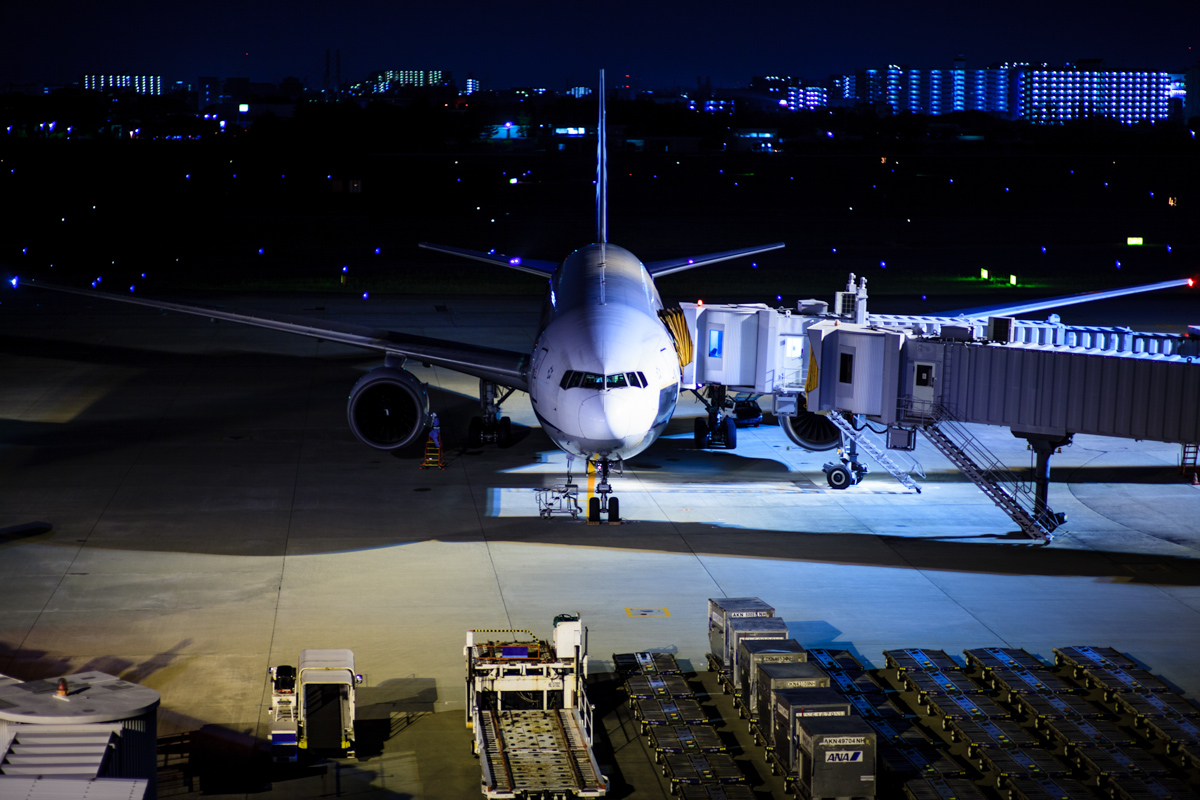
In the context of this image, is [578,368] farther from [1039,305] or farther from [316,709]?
[1039,305]

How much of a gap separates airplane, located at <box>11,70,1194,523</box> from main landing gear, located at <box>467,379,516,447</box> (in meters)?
0.03

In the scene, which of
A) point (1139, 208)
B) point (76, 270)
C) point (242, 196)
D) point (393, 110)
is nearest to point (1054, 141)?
point (1139, 208)

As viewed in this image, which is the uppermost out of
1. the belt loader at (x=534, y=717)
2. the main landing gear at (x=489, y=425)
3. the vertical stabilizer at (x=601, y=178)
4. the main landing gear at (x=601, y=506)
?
the vertical stabilizer at (x=601, y=178)

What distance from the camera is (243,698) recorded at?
54.4 ft

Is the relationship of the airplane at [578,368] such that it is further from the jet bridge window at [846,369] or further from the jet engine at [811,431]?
the jet bridge window at [846,369]

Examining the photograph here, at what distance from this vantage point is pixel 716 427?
3173 cm

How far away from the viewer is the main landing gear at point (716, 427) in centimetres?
3164

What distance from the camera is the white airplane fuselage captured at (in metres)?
22.9

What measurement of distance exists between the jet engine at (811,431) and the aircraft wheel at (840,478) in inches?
79.3

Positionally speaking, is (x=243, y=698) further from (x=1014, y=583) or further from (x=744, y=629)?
(x=1014, y=583)

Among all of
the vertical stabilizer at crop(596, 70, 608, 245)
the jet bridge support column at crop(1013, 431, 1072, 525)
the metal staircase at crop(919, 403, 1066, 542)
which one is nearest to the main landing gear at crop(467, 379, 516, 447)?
the vertical stabilizer at crop(596, 70, 608, 245)

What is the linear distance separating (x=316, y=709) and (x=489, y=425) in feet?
55.0

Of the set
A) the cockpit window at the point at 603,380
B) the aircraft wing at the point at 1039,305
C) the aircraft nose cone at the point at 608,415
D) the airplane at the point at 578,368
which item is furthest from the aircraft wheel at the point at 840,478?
the aircraft wing at the point at 1039,305

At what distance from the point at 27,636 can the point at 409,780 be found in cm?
765
